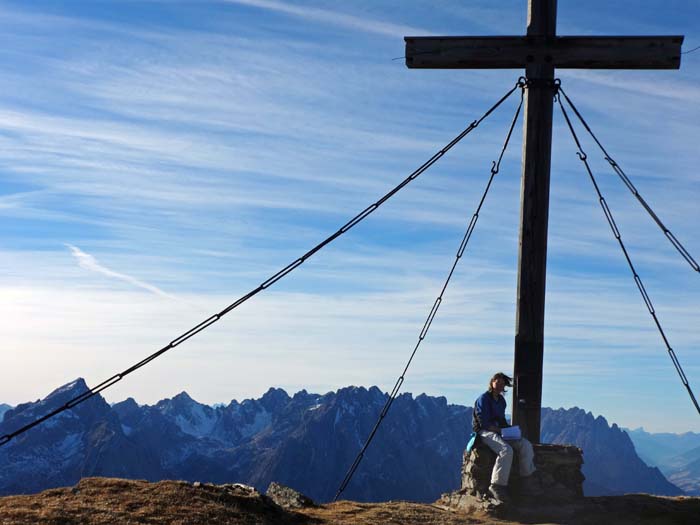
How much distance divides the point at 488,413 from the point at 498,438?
62 centimetres

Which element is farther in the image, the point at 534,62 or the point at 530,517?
the point at 534,62

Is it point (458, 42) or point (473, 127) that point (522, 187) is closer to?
point (473, 127)

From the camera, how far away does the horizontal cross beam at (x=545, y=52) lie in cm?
1708

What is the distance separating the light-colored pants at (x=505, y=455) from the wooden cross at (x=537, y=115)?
2.85 ft

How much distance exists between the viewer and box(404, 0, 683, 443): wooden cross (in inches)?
671

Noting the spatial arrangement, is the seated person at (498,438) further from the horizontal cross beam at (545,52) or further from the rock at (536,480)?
the horizontal cross beam at (545,52)

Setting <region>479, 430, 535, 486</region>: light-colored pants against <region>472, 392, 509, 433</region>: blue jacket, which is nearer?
<region>479, 430, 535, 486</region>: light-colored pants

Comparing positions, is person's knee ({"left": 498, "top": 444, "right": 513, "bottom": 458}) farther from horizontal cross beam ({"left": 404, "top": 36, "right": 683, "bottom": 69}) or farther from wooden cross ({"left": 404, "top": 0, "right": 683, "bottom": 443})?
horizontal cross beam ({"left": 404, "top": 36, "right": 683, "bottom": 69})

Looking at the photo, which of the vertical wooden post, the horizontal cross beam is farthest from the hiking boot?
the horizontal cross beam

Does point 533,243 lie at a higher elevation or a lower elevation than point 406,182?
lower

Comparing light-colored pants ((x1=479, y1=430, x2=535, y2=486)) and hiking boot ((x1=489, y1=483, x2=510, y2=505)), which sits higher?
light-colored pants ((x1=479, y1=430, x2=535, y2=486))

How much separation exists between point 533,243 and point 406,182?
3080mm

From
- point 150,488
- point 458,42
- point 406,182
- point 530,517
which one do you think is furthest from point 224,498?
point 458,42

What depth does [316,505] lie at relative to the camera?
16625 millimetres
